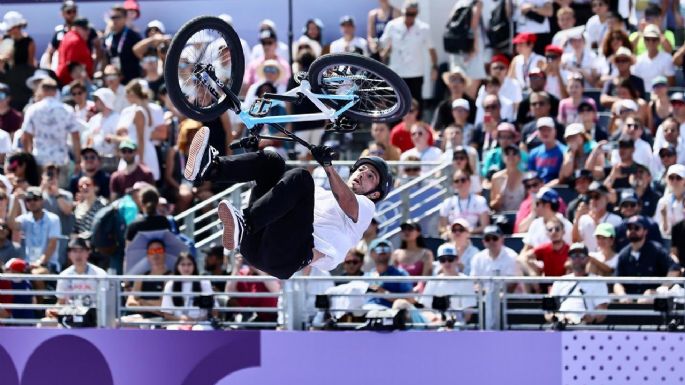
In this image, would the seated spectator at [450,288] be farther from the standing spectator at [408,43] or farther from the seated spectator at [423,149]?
the standing spectator at [408,43]

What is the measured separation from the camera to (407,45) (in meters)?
18.6

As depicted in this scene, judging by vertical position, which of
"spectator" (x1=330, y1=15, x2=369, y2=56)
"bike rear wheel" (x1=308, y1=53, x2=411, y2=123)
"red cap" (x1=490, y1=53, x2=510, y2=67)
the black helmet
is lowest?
the black helmet

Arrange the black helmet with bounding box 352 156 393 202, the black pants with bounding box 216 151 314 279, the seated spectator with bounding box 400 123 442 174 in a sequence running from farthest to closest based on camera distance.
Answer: the seated spectator with bounding box 400 123 442 174 < the black helmet with bounding box 352 156 393 202 < the black pants with bounding box 216 151 314 279

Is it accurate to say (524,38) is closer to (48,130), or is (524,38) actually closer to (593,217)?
(593,217)

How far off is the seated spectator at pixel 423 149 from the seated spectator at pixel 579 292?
9.70 feet

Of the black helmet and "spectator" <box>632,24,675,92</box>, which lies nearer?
the black helmet

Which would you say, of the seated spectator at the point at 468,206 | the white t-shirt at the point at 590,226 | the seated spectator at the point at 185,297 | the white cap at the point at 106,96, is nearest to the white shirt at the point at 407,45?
the seated spectator at the point at 468,206

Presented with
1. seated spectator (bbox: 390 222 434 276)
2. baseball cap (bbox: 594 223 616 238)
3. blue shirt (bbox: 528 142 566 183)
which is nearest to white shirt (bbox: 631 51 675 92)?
blue shirt (bbox: 528 142 566 183)

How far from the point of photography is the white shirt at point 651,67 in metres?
17.5

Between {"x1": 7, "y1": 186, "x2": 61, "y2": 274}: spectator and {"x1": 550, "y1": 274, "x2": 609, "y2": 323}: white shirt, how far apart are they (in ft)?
16.9

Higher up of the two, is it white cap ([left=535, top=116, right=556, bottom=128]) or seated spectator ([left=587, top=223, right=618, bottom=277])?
white cap ([left=535, top=116, right=556, bottom=128])

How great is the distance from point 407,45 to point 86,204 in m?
4.33

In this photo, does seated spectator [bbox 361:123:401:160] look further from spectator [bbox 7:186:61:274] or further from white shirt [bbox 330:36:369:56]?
spectator [bbox 7:186:61:274]

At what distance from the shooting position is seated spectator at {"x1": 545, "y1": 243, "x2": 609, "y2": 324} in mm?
13852
